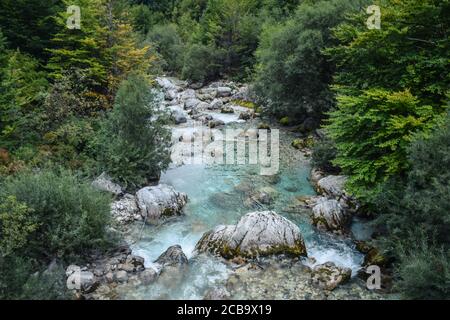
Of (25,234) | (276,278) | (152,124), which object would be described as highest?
(152,124)

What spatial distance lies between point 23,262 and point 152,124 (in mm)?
9419

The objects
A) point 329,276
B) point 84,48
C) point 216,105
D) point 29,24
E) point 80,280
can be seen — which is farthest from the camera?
point 216,105

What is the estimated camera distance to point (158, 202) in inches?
579

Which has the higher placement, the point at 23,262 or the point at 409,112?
the point at 409,112

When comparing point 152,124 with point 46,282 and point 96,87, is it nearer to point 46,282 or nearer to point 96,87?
point 96,87

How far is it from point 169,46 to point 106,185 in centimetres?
3983

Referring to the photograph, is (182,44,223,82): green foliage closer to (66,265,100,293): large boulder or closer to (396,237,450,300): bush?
(66,265,100,293): large boulder

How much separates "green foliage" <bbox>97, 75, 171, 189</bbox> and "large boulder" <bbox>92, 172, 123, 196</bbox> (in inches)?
11.2

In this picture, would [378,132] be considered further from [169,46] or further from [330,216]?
[169,46]

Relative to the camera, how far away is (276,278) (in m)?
11.0

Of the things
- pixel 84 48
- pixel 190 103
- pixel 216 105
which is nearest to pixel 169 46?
pixel 190 103

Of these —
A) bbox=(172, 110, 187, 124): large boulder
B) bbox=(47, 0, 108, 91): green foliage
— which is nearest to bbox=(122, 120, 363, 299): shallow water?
bbox=(47, 0, 108, 91): green foliage

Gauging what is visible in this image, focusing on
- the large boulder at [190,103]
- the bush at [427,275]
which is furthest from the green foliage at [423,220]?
the large boulder at [190,103]
